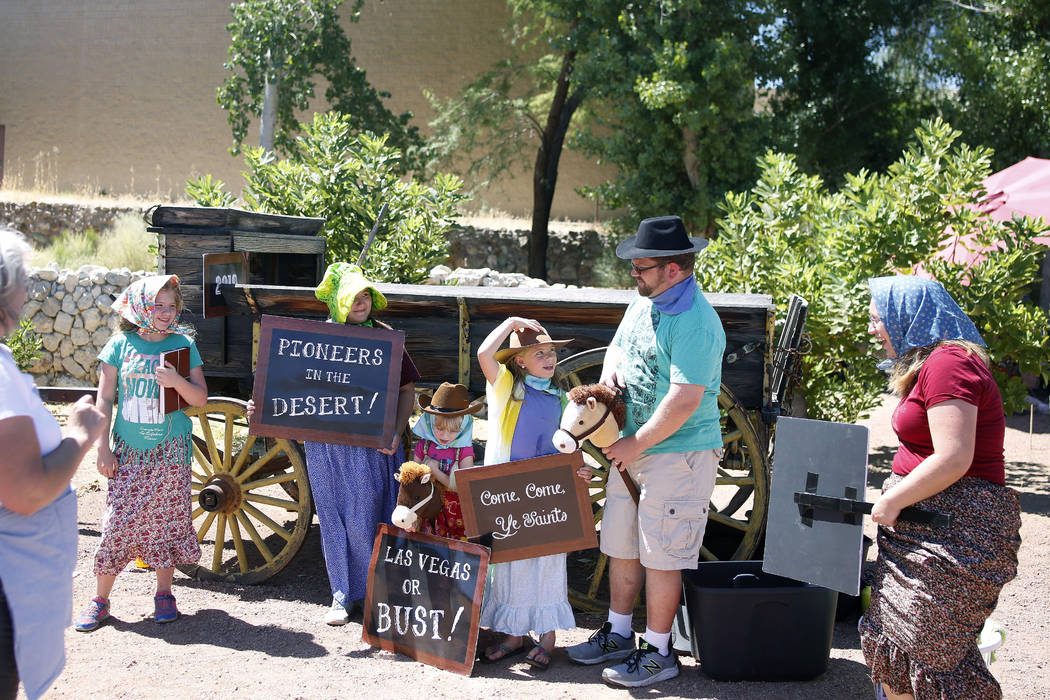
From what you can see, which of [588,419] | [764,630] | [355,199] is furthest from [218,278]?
[764,630]

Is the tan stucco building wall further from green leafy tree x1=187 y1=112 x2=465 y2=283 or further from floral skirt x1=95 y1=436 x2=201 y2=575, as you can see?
floral skirt x1=95 y1=436 x2=201 y2=575

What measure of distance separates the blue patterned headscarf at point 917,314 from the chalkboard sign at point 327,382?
207 centimetres

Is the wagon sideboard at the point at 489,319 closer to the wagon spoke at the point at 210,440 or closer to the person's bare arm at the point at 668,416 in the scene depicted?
the wagon spoke at the point at 210,440

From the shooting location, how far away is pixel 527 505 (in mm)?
3805

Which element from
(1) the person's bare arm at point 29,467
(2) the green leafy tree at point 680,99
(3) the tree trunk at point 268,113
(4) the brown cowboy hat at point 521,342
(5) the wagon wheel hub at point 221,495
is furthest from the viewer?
(3) the tree trunk at point 268,113

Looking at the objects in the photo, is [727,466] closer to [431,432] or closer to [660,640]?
[660,640]

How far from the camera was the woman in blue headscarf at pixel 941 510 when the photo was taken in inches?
112

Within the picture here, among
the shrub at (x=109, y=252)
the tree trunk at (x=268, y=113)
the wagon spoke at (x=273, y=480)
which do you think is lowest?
the wagon spoke at (x=273, y=480)

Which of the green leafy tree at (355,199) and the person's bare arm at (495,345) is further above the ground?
the green leafy tree at (355,199)

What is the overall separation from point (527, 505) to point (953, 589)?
1.62 metres

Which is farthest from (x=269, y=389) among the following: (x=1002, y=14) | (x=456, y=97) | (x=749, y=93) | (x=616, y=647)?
(x=456, y=97)

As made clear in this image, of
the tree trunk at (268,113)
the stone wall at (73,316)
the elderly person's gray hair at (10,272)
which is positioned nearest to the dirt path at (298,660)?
the elderly person's gray hair at (10,272)

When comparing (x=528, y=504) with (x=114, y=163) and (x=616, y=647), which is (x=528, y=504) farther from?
(x=114, y=163)

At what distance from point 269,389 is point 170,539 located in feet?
2.63
